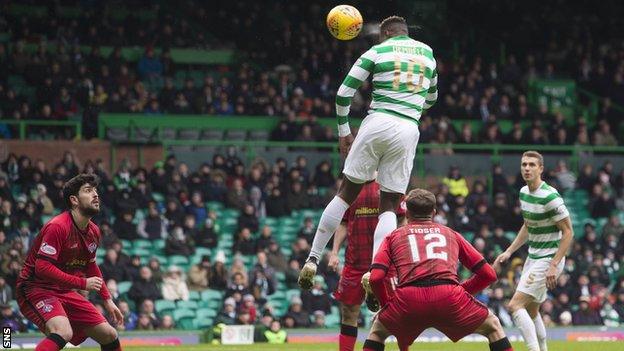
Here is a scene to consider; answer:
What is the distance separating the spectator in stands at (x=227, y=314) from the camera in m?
23.6

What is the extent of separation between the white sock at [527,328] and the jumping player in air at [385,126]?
277cm

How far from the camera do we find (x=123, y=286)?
24.1m

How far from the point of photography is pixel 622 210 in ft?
102

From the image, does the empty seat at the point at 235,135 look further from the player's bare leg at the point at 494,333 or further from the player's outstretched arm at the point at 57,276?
the player's bare leg at the point at 494,333

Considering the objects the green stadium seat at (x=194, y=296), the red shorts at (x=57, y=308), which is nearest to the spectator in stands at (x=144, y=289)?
the green stadium seat at (x=194, y=296)

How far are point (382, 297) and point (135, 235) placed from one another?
16.0 meters

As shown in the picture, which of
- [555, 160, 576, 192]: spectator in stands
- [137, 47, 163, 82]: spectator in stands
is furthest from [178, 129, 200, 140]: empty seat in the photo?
[555, 160, 576, 192]: spectator in stands

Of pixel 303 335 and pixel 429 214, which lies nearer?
pixel 429 214

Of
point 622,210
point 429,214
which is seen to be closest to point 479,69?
point 622,210

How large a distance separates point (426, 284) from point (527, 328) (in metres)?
4.18

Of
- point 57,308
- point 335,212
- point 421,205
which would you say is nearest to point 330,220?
point 335,212

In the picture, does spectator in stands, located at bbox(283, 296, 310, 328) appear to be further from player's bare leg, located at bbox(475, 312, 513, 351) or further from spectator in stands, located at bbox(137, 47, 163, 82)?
player's bare leg, located at bbox(475, 312, 513, 351)

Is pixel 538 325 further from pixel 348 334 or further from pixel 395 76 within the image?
pixel 395 76

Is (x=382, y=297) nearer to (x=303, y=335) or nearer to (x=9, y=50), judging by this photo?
(x=303, y=335)
